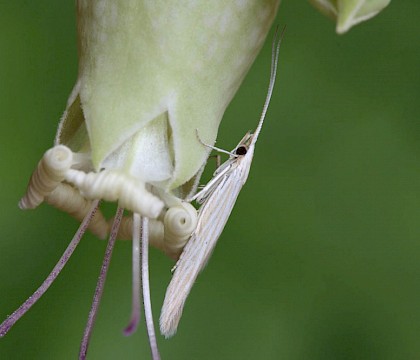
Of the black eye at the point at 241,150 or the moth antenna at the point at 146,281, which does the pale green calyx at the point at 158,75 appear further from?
the black eye at the point at 241,150

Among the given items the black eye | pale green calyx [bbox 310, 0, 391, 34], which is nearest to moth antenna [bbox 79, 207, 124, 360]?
pale green calyx [bbox 310, 0, 391, 34]

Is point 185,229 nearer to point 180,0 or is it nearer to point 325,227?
point 180,0

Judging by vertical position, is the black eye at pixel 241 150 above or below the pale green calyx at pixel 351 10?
below

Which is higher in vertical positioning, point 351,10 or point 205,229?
point 351,10

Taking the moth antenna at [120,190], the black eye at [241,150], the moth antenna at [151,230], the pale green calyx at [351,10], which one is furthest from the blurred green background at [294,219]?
the pale green calyx at [351,10]

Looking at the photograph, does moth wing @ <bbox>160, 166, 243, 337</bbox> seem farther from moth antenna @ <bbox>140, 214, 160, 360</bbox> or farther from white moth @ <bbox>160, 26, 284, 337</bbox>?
moth antenna @ <bbox>140, 214, 160, 360</bbox>

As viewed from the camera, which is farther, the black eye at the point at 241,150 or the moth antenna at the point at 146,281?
the black eye at the point at 241,150

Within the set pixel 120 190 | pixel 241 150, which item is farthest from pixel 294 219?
pixel 120 190

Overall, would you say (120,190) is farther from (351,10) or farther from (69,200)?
(351,10)

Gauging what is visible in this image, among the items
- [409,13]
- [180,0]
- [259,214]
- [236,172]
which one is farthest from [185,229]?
[409,13]
